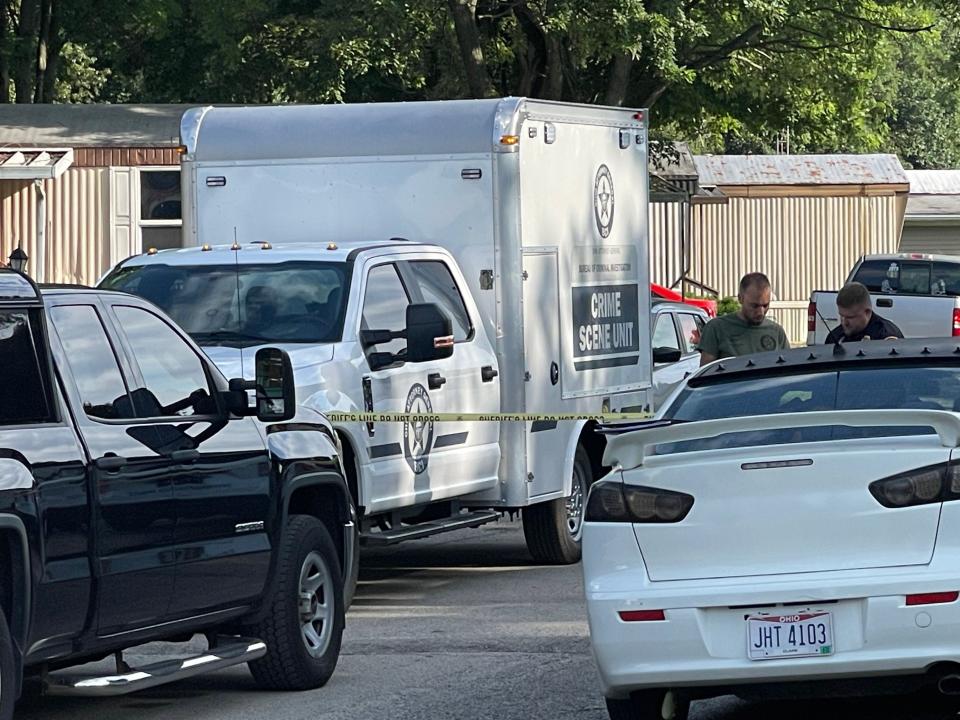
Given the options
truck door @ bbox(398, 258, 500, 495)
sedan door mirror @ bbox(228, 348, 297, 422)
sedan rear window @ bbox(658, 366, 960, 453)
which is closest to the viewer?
sedan rear window @ bbox(658, 366, 960, 453)

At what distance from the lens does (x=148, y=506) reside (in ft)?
23.7

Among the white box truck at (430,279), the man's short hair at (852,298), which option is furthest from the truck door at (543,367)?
the man's short hair at (852,298)

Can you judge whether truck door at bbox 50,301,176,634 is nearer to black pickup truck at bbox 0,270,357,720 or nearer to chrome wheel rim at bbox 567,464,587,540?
black pickup truck at bbox 0,270,357,720

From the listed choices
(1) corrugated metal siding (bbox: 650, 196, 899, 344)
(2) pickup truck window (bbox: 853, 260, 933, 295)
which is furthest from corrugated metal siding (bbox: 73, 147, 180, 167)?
(1) corrugated metal siding (bbox: 650, 196, 899, 344)

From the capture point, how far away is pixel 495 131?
40.5ft

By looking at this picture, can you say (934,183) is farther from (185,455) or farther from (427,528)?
(185,455)

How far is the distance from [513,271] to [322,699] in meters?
4.65

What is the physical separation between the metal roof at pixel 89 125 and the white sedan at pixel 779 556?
1949 cm

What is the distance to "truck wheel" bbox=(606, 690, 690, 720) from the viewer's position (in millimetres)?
7008

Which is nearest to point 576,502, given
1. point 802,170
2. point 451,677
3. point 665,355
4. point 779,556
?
point 665,355

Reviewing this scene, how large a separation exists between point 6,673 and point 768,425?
9.28 ft

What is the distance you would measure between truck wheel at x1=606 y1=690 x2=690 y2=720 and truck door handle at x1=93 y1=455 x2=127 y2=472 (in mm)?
2076

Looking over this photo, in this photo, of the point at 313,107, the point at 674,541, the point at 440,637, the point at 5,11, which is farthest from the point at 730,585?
the point at 5,11

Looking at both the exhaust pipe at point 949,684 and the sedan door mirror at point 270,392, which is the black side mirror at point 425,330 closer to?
the sedan door mirror at point 270,392
